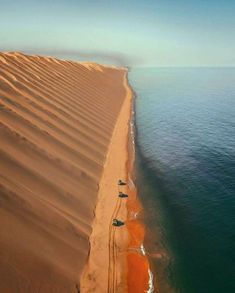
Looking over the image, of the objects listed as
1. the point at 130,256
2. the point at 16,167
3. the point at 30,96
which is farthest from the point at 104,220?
the point at 30,96

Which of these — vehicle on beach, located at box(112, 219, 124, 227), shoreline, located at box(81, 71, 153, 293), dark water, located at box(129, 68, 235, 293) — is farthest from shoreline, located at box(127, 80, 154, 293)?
vehicle on beach, located at box(112, 219, 124, 227)

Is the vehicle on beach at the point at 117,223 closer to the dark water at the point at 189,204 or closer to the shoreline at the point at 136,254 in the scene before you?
the shoreline at the point at 136,254

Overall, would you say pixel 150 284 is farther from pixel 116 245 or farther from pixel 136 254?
pixel 116 245

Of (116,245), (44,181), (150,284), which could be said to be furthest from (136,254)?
(44,181)

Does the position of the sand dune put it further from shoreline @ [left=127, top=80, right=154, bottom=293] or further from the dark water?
the dark water

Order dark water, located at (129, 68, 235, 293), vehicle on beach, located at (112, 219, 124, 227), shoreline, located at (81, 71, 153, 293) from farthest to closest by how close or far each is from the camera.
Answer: vehicle on beach, located at (112, 219, 124, 227), dark water, located at (129, 68, 235, 293), shoreline, located at (81, 71, 153, 293)
